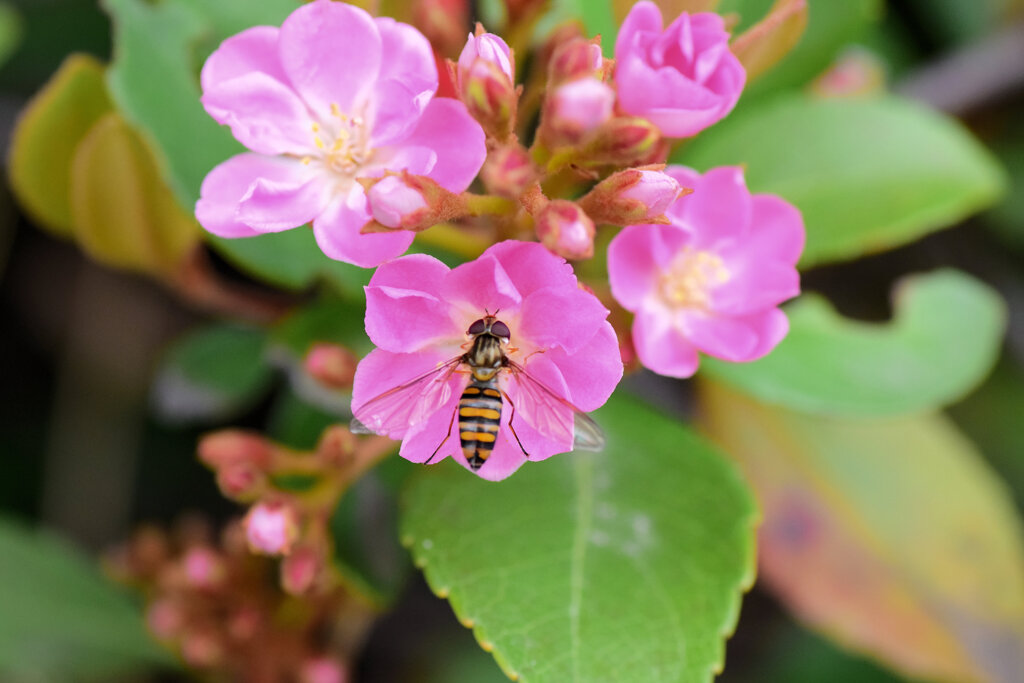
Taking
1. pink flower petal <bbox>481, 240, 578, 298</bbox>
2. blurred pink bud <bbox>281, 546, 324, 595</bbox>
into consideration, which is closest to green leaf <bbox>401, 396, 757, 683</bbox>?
blurred pink bud <bbox>281, 546, 324, 595</bbox>

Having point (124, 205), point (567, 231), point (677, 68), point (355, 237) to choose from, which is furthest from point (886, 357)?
point (124, 205)

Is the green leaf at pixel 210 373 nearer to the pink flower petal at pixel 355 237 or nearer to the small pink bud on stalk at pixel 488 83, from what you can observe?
the pink flower petal at pixel 355 237

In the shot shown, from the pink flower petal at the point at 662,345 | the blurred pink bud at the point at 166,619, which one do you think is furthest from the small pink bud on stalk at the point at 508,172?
the blurred pink bud at the point at 166,619

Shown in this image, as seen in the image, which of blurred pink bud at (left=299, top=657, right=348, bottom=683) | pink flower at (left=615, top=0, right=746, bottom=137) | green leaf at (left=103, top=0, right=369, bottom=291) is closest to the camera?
pink flower at (left=615, top=0, right=746, bottom=137)

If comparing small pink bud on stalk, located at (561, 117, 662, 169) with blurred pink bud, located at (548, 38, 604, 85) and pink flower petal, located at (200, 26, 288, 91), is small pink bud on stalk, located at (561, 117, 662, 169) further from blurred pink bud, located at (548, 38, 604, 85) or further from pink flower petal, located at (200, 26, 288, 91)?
pink flower petal, located at (200, 26, 288, 91)

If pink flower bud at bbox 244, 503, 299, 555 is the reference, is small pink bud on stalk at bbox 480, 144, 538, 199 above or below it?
above

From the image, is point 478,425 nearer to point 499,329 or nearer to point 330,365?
point 499,329

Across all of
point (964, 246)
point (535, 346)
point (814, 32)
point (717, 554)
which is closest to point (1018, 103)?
point (964, 246)
